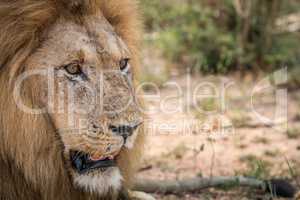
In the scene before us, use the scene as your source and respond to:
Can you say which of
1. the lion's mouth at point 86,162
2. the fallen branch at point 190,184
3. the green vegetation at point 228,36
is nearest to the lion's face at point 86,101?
the lion's mouth at point 86,162

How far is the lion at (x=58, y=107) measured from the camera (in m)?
3.21

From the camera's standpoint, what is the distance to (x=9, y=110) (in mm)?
3219

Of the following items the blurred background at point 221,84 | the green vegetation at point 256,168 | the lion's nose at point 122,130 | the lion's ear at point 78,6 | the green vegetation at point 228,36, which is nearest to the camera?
the lion's nose at point 122,130

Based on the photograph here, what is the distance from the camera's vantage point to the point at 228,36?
895 centimetres

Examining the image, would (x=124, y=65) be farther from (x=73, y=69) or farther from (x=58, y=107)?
(x=58, y=107)

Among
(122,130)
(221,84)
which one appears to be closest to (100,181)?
(122,130)

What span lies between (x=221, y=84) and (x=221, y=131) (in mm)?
1993

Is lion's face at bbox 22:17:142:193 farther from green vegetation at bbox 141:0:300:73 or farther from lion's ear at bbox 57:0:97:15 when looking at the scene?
green vegetation at bbox 141:0:300:73

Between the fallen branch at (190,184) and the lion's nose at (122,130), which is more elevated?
the lion's nose at (122,130)

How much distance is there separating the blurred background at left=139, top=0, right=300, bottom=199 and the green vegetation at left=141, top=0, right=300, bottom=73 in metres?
0.01

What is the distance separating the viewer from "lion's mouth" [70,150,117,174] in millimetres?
3262

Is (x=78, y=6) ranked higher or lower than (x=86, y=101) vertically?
higher

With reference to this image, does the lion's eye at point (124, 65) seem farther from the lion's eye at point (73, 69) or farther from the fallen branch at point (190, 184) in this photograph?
the fallen branch at point (190, 184)

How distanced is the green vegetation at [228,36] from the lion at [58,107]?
5.38m
